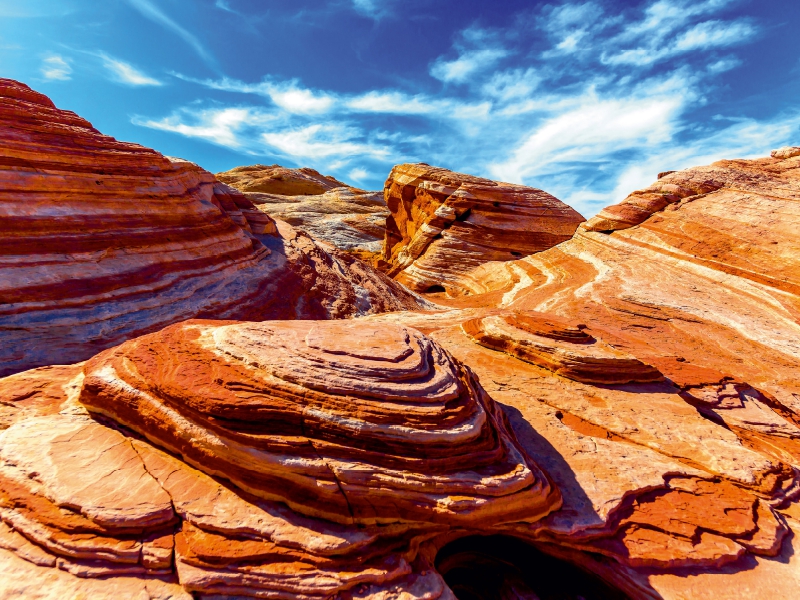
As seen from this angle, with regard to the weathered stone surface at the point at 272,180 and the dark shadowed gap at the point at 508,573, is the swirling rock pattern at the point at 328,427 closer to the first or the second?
the dark shadowed gap at the point at 508,573

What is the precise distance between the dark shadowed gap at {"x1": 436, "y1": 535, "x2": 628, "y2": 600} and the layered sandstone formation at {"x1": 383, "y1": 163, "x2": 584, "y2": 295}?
18.4 metres

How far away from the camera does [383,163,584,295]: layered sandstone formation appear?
25.3 m

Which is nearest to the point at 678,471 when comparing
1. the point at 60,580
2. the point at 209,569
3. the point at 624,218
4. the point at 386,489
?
the point at 386,489

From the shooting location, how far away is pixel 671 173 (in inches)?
889

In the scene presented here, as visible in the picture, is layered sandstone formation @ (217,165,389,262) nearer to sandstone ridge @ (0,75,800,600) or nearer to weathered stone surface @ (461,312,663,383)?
sandstone ridge @ (0,75,800,600)

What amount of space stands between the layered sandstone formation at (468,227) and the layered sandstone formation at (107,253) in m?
11.4

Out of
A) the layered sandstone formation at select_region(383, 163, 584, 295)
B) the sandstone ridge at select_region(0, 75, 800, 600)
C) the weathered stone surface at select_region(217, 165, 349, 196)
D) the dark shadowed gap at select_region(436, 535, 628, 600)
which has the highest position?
the weathered stone surface at select_region(217, 165, 349, 196)

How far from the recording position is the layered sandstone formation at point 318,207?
37.6 meters

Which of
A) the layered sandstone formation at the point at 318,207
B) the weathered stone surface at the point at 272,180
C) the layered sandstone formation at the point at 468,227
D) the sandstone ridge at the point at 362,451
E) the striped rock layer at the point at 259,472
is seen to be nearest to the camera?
the striped rock layer at the point at 259,472

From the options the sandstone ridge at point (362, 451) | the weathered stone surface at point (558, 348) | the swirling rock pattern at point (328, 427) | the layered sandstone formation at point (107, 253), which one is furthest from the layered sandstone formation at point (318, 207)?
the swirling rock pattern at point (328, 427)

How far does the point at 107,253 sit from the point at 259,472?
31.5ft

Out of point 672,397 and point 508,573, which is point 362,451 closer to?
point 508,573

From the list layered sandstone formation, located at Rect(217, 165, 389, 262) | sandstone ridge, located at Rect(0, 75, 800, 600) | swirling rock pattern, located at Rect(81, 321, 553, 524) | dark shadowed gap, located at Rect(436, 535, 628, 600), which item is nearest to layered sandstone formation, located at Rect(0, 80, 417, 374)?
sandstone ridge, located at Rect(0, 75, 800, 600)

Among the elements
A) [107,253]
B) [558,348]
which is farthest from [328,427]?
[107,253]
